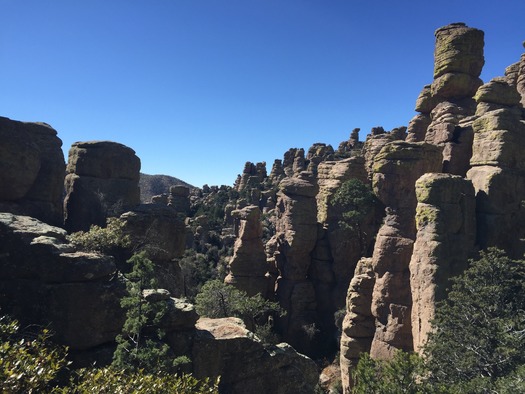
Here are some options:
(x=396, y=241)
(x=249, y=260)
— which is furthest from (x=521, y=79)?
(x=249, y=260)

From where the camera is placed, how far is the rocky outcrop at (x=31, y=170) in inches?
617

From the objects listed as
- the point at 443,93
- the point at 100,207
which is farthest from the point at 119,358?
the point at 443,93

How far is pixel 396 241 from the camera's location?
23859 millimetres

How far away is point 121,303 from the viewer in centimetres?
1134

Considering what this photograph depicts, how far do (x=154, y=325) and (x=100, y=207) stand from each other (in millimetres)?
9510

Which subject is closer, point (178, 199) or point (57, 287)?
point (57, 287)

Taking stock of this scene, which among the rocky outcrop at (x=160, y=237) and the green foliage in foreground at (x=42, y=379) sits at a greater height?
the rocky outcrop at (x=160, y=237)

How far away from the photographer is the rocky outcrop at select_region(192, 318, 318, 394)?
13273 millimetres

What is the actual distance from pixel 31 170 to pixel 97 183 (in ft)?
12.1

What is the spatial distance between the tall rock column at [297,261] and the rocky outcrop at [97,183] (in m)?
18.8

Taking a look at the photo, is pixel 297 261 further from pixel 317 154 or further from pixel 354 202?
pixel 317 154

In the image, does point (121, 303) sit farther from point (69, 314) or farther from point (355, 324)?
point (355, 324)

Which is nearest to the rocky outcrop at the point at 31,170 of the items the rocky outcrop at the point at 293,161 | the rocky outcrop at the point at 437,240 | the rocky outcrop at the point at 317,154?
the rocky outcrop at the point at 437,240

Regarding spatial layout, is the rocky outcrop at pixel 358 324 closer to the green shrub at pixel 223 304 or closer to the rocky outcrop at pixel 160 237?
the green shrub at pixel 223 304
